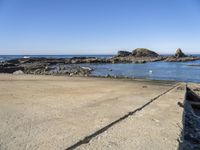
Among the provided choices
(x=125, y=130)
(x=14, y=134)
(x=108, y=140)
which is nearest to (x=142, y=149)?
(x=108, y=140)

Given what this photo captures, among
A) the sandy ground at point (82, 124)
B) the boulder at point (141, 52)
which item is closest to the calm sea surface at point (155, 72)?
the sandy ground at point (82, 124)

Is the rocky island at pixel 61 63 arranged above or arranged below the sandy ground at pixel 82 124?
below

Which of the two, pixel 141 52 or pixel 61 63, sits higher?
pixel 141 52

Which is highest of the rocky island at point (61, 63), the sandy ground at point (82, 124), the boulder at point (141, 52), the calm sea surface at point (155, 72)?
the boulder at point (141, 52)

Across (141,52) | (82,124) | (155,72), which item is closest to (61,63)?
(155,72)

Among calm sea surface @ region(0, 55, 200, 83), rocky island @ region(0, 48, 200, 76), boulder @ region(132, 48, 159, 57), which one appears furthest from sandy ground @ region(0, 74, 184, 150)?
boulder @ region(132, 48, 159, 57)

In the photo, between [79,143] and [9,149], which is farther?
[79,143]

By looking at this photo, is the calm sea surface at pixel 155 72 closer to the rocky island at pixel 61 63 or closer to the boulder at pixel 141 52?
the rocky island at pixel 61 63

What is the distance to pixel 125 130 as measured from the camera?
217 inches

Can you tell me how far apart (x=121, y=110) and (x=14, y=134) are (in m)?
3.31

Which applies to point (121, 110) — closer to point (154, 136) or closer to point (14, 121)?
point (154, 136)

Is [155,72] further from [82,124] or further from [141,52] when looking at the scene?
[141,52]

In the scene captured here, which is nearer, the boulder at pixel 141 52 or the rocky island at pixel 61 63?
the rocky island at pixel 61 63

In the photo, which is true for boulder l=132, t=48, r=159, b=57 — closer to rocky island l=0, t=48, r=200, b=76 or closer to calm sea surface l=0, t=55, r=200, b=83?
rocky island l=0, t=48, r=200, b=76
